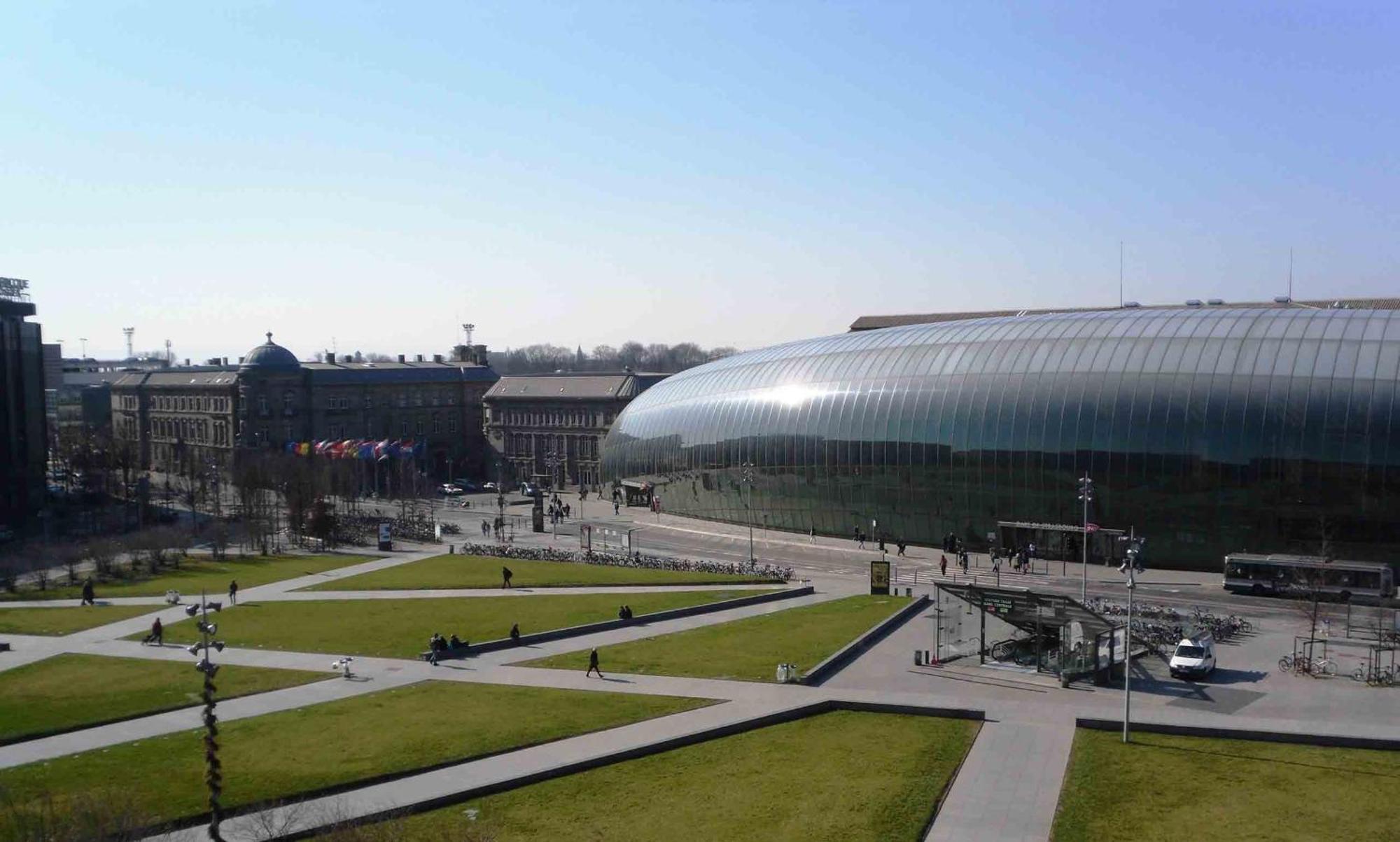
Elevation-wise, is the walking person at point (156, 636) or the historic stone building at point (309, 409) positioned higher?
the historic stone building at point (309, 409)

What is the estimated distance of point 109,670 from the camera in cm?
4638

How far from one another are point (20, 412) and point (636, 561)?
70.1 meters

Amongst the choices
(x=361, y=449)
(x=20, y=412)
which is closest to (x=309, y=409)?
(x=361, y=449)

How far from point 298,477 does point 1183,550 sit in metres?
68.7

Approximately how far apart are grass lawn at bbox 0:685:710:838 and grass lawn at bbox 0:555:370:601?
2944cm

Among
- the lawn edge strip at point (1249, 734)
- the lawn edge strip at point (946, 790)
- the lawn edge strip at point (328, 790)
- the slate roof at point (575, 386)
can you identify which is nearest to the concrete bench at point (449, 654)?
the lawn edge strip at point (328, 790)

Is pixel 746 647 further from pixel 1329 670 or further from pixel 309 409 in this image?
pixel 309 409

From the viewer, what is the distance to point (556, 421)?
141375 mm

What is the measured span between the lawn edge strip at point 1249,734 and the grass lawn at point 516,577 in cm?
3040

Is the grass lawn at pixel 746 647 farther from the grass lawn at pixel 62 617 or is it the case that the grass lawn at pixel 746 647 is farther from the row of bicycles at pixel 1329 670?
the grass lawn at pixel 62 617

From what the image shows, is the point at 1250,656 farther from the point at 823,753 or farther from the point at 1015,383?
the point at 1015,383

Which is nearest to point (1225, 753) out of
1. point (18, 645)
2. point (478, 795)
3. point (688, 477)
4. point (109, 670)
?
point (478, 795)

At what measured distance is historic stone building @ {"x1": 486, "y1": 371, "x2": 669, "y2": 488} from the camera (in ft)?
448

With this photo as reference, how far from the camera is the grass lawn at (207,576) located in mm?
65750
